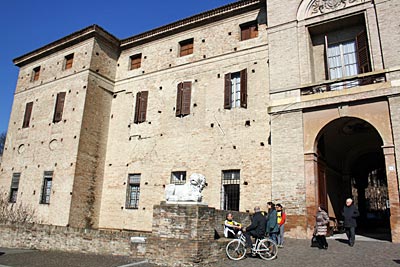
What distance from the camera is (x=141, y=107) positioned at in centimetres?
1884

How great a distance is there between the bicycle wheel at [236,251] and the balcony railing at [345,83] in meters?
6.87

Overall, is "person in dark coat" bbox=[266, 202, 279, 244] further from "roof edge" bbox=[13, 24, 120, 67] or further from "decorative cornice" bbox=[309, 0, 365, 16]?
"roof edge" bbox=[13, 24, 120, 67]

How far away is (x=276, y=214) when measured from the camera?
977 centimetres

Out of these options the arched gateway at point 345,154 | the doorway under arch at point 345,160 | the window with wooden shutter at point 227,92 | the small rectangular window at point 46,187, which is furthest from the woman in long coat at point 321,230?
the small rectangular window at point 46,187

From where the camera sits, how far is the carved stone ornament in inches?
524

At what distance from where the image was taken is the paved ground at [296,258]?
7859mm

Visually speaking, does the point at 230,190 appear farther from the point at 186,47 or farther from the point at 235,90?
the point at 186,47

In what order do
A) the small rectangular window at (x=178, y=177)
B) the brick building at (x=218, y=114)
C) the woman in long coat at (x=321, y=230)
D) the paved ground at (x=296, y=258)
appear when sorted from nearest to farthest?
the paved ground at (x=296, y=258), the woman in long coat at (x=321, y=230), the brick building at (x=218, y=114), the small rectangular window at (x=178, y=177)

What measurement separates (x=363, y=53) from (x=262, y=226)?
8.32 meters

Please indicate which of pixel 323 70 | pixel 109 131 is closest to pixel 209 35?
pixel 323 70

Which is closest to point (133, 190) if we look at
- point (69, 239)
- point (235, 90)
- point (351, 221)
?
point (69, 239)

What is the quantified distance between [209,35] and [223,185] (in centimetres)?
803

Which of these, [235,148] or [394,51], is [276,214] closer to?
[235,148]

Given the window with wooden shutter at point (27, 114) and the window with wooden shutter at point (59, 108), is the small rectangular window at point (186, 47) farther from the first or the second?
the window with wooden shutter at point (27, 114)
